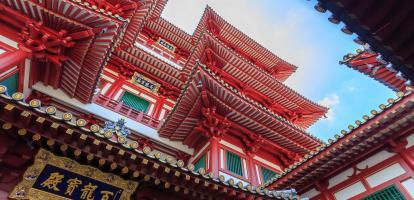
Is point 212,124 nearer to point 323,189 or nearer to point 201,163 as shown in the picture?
point 201,163

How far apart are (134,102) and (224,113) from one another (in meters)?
5.12

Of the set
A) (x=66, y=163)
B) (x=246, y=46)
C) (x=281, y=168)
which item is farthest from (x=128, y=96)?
(x=246, y=46)

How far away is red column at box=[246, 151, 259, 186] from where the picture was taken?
9.47 m

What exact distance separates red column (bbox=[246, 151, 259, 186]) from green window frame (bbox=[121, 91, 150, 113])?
5.86 meters

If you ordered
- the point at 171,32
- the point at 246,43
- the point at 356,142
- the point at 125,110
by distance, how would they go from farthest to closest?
the point at 246,43 → the point at 171,32 → the point at 125,110 → the point at 356,142

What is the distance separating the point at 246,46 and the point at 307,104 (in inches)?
262

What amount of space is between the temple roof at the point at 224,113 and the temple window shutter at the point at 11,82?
5.20 metres

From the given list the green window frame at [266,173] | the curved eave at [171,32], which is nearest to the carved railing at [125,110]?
the green window frame at [266,173]

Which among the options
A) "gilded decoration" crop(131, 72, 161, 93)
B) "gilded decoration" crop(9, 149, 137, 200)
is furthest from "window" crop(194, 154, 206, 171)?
"gilded decoration" crop(131, 72, 161, 93)

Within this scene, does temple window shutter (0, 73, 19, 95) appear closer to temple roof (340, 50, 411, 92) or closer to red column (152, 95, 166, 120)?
red column (152, 95, 166, 120)

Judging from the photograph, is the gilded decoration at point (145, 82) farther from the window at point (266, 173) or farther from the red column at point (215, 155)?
the window at point (266, 173)

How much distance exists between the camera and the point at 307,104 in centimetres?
1573

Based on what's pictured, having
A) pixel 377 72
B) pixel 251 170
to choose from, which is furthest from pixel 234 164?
pixel 377 72

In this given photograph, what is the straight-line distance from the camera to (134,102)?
490 inches
